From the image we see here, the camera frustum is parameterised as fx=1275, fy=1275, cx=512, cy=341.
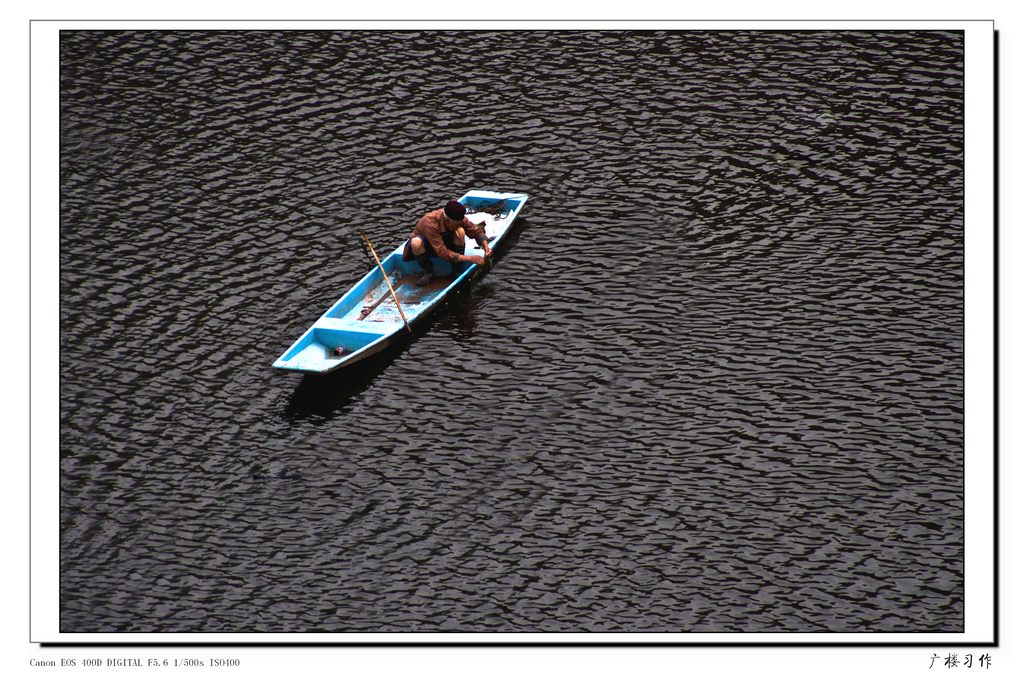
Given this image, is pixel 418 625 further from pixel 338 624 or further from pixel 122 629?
pixel 122 629

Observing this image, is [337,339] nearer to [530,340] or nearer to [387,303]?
[387,303]

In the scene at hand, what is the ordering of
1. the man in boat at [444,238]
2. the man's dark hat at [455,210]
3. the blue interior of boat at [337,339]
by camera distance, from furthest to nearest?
the man in boat at [444,238] → the man's dark hat at [455,210] → the blue interior of boat at [337,339]

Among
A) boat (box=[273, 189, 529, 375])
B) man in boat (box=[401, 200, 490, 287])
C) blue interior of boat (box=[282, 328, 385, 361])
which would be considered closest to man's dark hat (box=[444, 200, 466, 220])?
man in boat (box=[401, 200, 490, 287])

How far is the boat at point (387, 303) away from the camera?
99.9 ft

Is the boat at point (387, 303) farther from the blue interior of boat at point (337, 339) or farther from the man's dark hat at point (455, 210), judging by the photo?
the man's dark hat at point (455, 210)

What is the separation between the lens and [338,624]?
2433cm

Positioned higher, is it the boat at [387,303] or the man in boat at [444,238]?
the man in boat at [444,238]

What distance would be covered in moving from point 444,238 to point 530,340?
414cm

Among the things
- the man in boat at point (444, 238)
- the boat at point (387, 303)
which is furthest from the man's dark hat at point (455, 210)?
the boat at point (387, 303)

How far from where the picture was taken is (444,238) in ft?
111

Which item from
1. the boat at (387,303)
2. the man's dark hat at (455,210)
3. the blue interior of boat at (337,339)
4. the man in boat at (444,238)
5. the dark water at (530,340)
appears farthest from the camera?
the man in boat at (444,238)

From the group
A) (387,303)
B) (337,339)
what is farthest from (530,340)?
(337,339)

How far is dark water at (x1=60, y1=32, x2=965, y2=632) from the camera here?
25.2 metres
